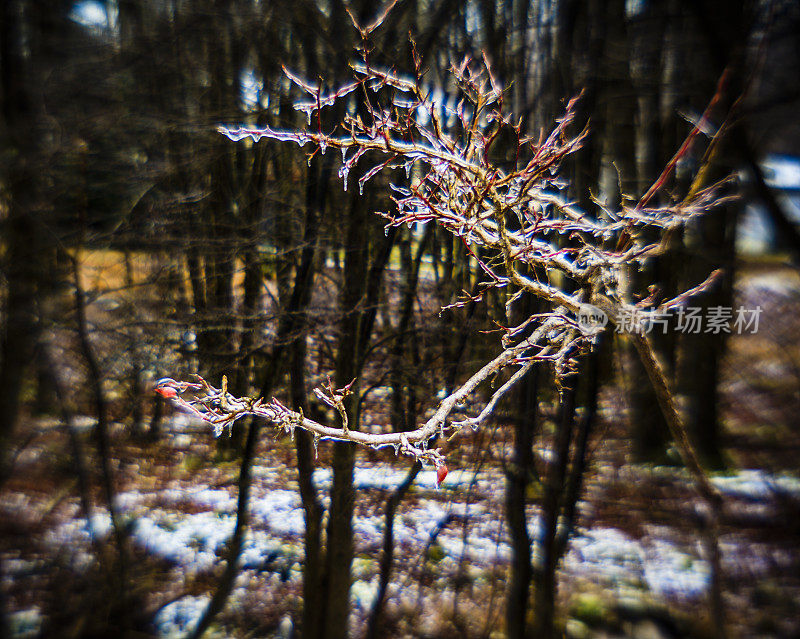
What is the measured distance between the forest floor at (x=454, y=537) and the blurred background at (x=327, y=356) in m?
0.03

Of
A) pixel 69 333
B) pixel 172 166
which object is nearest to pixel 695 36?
pixel 172 166

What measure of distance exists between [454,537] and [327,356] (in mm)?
2023

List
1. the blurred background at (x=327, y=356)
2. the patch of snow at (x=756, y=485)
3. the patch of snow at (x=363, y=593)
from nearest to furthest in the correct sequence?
1. the blurred background at (x=327, y=356)
2. the patch of snow at (x=363, y=593)
3. the patch of snow at (x=756, y=485)

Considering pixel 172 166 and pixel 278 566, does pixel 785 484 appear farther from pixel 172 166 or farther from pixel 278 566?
pixel 172 166

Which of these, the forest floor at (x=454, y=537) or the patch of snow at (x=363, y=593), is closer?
the forest floor at (x=454, y=537)

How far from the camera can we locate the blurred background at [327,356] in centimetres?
350

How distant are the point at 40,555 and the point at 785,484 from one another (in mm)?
6165

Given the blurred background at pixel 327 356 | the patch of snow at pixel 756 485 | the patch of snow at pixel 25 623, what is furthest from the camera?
the patch of snow at pixel 756 485

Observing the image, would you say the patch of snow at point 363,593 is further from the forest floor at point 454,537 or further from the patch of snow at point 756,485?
the patch of snow at point 756,485

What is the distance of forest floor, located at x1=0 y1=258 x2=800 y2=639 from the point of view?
3938 millimetres

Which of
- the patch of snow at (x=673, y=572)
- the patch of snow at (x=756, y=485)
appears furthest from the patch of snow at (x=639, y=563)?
the patch of snow at (x=756, y=485)

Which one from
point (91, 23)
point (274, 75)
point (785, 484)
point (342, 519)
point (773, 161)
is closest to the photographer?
point (773, 161)

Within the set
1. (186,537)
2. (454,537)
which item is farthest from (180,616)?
(454,537)

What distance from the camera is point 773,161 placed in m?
2.56
